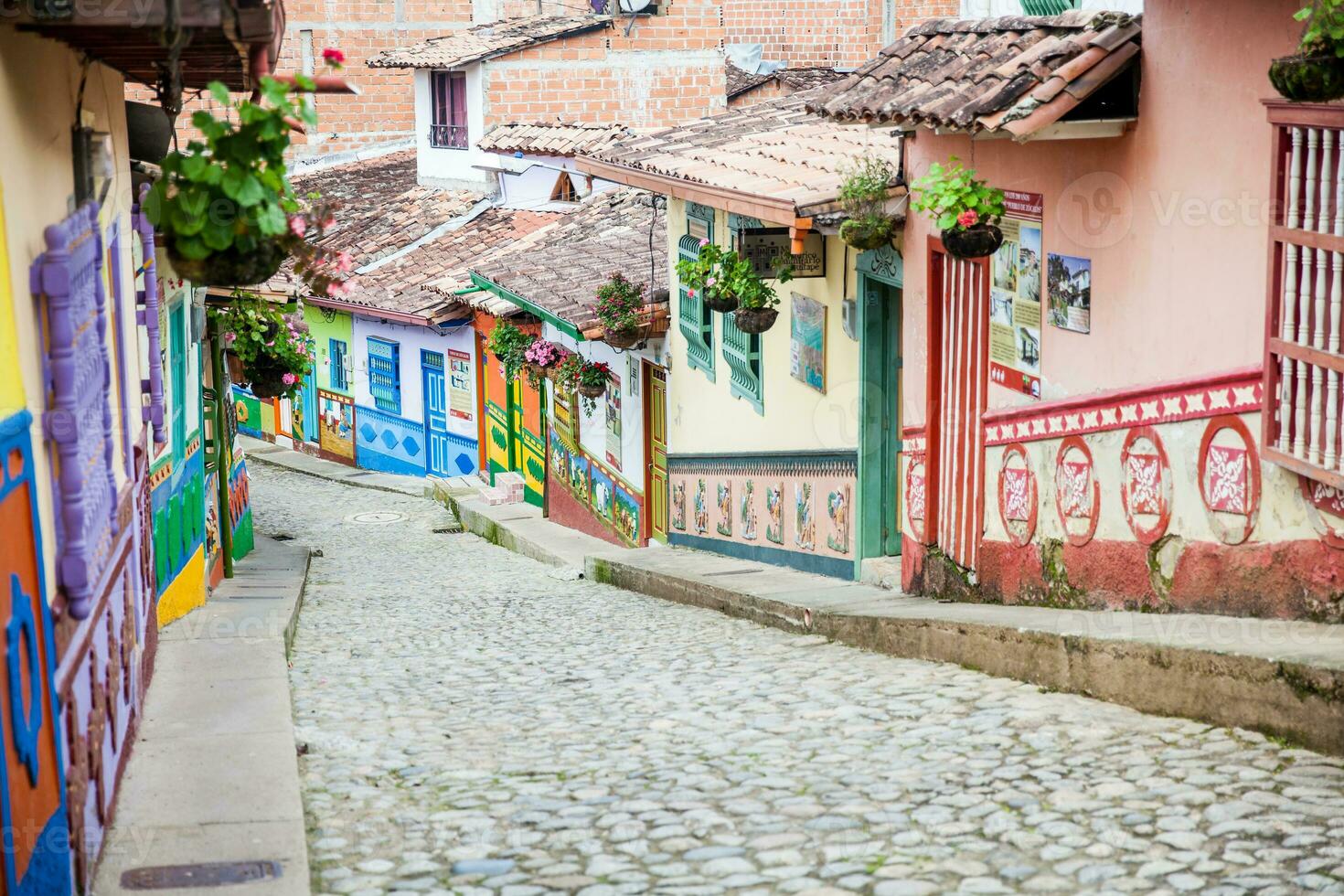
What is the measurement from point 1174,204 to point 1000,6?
2.95 metres

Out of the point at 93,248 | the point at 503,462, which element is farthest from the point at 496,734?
the point at 503,462

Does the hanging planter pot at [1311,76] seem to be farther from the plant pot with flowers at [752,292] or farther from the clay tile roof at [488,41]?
the clay tile roof at [488,41]

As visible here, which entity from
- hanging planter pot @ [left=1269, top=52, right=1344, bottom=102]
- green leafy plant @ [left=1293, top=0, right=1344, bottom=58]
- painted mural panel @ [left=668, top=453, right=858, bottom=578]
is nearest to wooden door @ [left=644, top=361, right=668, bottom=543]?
painted mural panel @ [left=668, top=453, right=858, bottom=578]

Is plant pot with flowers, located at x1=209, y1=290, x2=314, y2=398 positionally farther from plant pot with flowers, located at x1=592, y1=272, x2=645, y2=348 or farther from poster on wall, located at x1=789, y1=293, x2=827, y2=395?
poster on wall, located at x1=789, y1=293, x2=827, y2=395

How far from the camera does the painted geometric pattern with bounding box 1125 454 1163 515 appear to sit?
7473 millimetres

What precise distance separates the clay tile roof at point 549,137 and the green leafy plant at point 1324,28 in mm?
15205

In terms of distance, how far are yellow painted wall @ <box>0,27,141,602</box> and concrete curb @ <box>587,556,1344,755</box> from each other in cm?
425

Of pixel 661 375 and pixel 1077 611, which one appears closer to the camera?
pixel 1077 611

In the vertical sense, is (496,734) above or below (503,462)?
above

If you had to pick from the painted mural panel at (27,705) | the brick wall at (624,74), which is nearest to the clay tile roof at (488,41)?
the brick wall at (624,74)

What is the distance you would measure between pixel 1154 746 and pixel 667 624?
17.5ft

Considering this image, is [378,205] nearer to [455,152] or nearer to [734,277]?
[455,152]

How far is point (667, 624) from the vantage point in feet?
36.1

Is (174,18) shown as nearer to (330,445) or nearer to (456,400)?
(456,400)
